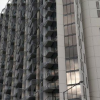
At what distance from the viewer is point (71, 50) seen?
Result: 176 feet

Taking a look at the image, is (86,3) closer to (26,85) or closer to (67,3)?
(67,3)

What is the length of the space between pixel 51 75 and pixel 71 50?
729 cm

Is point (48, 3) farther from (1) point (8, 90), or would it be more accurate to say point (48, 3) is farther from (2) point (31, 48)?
(1) point (8, 90)

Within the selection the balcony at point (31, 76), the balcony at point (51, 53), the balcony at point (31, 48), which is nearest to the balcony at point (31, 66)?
the balcony at point (31, 76)

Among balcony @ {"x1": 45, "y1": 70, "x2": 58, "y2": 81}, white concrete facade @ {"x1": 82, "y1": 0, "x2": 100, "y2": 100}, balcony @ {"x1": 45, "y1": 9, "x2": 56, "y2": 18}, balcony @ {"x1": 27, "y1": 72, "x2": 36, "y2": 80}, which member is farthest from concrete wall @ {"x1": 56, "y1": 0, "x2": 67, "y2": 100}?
balcony @ {"x1": 27, "y1": 72, "x2": 36, "y2": 80}

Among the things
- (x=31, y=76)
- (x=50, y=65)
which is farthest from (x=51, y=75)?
(x=31, y=76)

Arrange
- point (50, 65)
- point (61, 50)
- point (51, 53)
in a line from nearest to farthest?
1. point (61, 50)
2. point (50, 65)
3. point (51, 53)

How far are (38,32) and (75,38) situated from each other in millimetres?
15419

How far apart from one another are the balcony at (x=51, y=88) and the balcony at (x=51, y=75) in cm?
138

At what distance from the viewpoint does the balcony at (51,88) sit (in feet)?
178

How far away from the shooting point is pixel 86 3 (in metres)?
64.8

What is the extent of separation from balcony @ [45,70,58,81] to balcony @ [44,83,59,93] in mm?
1379

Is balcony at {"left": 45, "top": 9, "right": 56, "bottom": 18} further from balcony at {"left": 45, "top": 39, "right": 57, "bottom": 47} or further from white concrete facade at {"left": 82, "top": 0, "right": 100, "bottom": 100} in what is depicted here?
white concrete facade at {"left": 82, "top": 0, "right": 100, "bottom": 100}

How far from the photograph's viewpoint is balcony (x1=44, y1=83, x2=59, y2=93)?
54.2 m
